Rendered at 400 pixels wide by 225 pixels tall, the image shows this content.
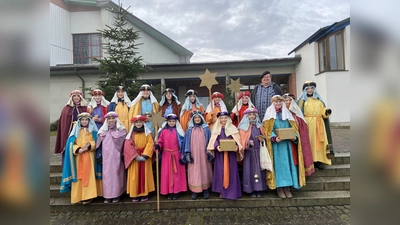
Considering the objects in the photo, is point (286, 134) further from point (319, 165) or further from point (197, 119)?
point (197, 119)

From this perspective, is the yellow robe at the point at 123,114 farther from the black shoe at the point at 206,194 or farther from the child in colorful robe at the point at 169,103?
the black shoe at the point at 206,194

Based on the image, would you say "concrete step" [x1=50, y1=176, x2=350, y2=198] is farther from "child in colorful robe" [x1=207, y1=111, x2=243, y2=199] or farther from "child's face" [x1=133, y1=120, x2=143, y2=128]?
"child's face" [x1=133, y1=120, x2=143, y2=128]

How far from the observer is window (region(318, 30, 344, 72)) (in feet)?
36.5

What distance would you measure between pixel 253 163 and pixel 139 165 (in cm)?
234

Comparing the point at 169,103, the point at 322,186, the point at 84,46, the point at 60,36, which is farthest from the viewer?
the point at 84,46

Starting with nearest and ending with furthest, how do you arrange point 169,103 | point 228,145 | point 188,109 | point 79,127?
point 228,145
point 79,127
point 188,109
point 169,103

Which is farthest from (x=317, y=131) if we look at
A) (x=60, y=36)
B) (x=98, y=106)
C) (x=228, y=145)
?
(x=60, y=36)

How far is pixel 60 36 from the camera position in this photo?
16.7m

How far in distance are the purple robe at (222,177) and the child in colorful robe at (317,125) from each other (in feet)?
6.47

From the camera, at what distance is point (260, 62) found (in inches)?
538

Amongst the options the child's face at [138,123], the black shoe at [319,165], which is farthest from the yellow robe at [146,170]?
the black shoe at [319,165]

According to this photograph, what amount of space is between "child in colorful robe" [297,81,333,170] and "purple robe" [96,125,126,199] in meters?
4.23
